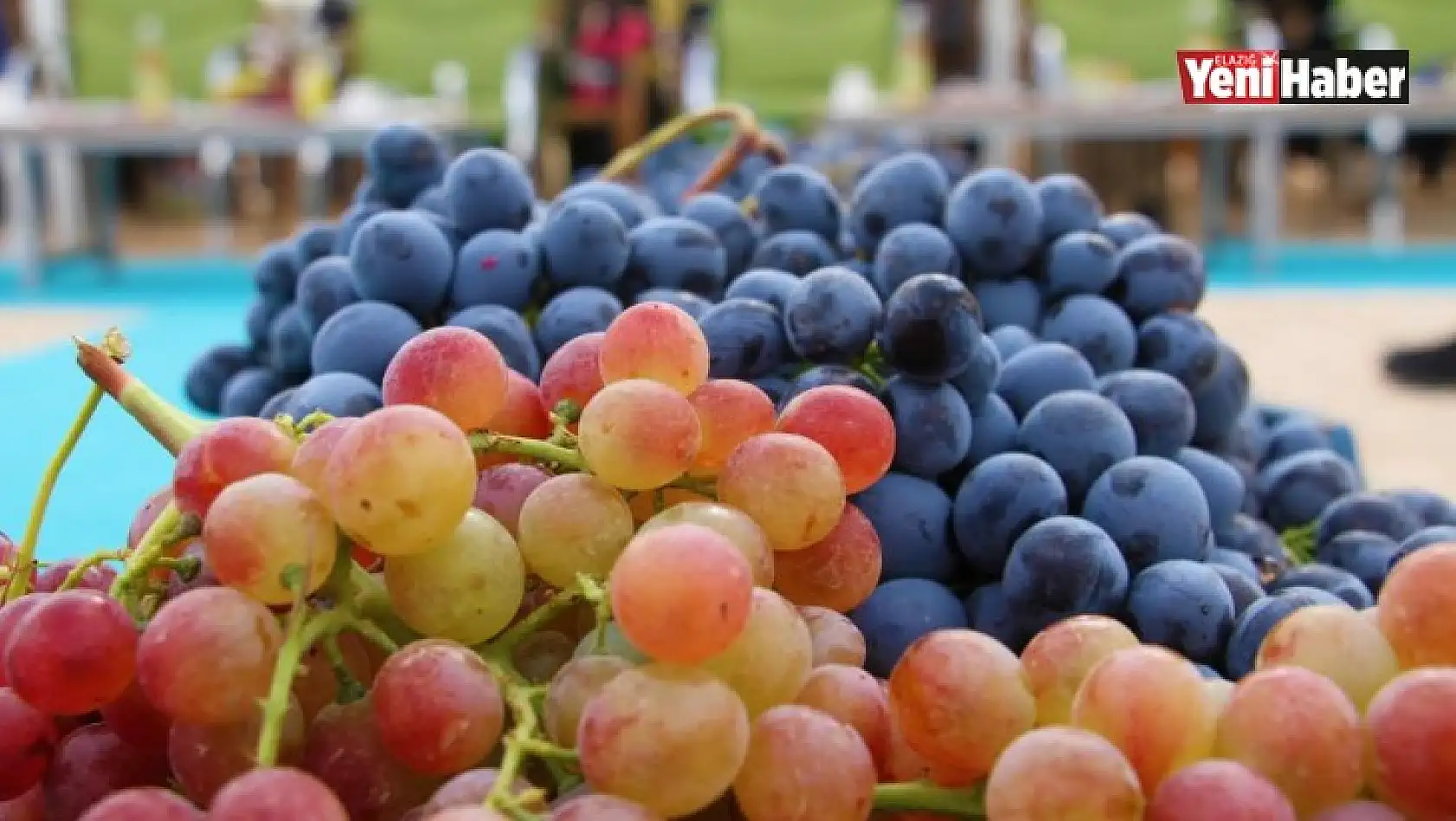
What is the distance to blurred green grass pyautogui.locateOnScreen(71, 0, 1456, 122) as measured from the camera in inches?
249

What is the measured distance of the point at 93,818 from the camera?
38 cm

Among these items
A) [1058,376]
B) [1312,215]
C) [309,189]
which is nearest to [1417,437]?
[1058,376]

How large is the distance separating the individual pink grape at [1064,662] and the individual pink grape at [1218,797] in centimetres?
5

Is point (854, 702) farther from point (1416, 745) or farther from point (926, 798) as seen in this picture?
point (1416, 745)

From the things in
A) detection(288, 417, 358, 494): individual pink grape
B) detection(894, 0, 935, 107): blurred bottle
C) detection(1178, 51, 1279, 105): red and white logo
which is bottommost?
detection(288, 417, 358, 494): individual pink grape

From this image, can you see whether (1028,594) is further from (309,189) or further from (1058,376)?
(309,189)

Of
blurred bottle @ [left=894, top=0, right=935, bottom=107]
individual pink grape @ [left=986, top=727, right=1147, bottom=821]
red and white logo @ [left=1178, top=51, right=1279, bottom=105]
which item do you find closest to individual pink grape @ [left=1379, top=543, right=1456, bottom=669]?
individual pink grape @ [left=986, top=727, right=1147, bottom=821]

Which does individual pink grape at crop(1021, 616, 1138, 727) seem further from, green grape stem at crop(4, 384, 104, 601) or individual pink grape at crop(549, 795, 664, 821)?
green grape stem at crop(4, 384, 104, 601)

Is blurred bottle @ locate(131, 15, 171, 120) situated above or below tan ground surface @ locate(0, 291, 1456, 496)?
above

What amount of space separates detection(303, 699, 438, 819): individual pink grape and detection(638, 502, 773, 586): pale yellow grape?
108 millimetres

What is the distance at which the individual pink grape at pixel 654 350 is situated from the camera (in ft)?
1.75

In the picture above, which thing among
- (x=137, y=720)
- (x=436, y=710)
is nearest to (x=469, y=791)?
(x=436, y=710)

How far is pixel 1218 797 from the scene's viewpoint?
1.29ft

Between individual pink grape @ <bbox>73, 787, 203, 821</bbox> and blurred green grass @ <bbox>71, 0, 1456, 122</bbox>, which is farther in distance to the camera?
blurred green grass @ <bbox>71, 0, 1456, 122</bbox>
